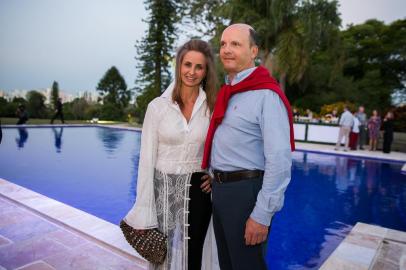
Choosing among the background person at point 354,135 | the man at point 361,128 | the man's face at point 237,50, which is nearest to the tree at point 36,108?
the background person at point 354,135

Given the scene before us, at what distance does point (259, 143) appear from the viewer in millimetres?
1460

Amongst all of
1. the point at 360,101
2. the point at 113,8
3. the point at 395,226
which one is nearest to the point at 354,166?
the point at 395,226

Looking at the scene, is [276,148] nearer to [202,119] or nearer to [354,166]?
[202,119]

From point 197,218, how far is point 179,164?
357 millimetres

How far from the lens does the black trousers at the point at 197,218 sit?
1.78 metres

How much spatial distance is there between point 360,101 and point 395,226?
17511 mm

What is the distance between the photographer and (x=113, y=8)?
1193 inches

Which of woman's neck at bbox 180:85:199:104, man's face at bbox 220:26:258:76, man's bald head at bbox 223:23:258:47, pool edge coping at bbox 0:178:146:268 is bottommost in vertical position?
pool edge coping at bbox 0:178:146:268

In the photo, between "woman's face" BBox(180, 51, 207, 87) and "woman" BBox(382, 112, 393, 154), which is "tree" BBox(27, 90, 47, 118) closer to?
"woman" BBox(382, 112, 393, 154)

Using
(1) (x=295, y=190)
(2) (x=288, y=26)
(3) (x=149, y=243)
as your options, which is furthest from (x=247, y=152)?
(2) (x=288, y=26)

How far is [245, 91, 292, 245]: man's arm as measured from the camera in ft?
4.29

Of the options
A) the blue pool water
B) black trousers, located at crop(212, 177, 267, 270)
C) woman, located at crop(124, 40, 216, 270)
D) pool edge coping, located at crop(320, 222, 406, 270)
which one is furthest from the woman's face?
the blue pool water

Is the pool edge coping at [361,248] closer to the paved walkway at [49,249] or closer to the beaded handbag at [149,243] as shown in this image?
the beaded handbag at [149,243]

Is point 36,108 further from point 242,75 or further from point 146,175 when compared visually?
point 242,75
